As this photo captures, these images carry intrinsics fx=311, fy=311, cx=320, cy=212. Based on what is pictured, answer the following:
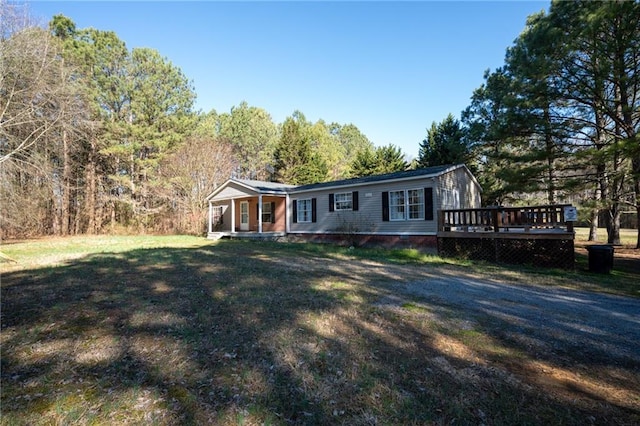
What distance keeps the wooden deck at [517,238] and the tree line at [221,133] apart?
3.89 metres

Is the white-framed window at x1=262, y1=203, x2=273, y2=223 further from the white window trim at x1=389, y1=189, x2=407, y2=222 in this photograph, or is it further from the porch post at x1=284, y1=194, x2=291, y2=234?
the white window trim at x1=389, y1=189, x2=407, y2=222

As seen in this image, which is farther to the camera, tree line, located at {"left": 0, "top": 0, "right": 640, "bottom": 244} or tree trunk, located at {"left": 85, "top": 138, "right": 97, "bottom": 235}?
tree trunk, located at {"left": 85, "top": 138, "right": 97, "bottom": 235}

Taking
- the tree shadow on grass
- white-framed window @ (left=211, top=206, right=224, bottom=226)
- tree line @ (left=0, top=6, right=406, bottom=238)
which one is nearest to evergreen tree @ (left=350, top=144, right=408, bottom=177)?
tree line @ (left=0, top=6, right=406, bottom=238)

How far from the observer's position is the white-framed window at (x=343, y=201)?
47.4ft

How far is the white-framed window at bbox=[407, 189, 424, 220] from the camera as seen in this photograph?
12070mm

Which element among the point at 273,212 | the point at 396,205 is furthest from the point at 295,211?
the point at 396,205

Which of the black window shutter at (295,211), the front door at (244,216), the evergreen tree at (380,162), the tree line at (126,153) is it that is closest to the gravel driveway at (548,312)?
the black window shutter at (295,211)

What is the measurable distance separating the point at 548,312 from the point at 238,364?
171 inches

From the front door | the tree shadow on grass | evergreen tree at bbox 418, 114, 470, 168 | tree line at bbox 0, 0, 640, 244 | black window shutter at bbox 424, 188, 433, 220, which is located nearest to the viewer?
the tree shadow on grass

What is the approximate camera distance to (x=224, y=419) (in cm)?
209

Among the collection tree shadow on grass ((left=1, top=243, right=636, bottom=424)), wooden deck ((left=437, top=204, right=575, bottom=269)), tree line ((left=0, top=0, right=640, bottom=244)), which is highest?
tree line ((left=0, top=0, right=640, bottom=244))

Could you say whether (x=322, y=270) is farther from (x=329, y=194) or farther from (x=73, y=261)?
(x=329, y=194)

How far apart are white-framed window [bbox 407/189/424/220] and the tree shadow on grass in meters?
7.59

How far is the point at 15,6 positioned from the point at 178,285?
13.1m
